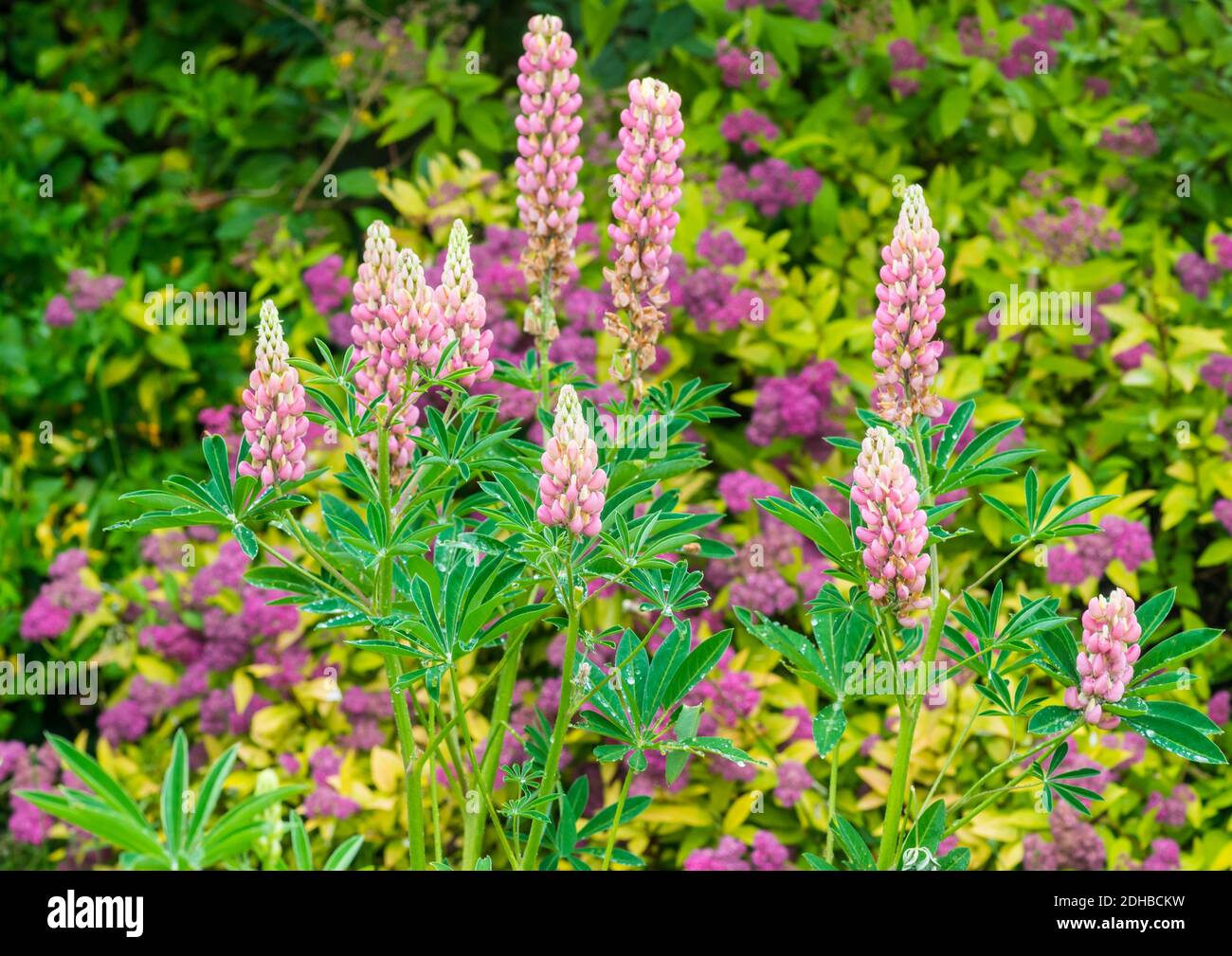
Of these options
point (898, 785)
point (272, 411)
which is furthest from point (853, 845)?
point (272, 411)

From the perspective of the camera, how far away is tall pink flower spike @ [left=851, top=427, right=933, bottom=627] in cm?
138

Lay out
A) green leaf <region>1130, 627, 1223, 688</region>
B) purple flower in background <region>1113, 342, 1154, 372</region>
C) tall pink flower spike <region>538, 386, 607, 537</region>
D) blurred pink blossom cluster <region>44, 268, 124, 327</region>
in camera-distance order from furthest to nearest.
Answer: blurred pink blossom cluster <region>44, 268, 124, 327</region>
purple flower in background <region>1113, 342, 1154, 372</region>
green leaf <region>1130, 627, 1223, 688</region>
tall pink flower spike <region>538, 386, 607, 537</region>

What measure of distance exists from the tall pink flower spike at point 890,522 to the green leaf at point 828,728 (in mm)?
159

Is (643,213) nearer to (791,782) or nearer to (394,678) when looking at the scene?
(394,678)

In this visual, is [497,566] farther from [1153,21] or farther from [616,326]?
[1153,21]

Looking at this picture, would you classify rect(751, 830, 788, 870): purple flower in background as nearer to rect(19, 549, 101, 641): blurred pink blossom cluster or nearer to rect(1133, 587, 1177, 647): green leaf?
rect(1133, 587, 1177, 647): green leaf

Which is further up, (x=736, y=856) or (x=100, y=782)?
(x=100, y=782)

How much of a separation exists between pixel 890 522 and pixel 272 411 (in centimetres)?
67

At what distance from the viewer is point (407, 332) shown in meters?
1.51

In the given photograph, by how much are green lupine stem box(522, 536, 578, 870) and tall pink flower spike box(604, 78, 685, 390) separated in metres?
0.48

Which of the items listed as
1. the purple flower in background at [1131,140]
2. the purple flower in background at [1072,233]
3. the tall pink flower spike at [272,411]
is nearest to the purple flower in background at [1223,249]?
the purple flower in background at [1072,233]

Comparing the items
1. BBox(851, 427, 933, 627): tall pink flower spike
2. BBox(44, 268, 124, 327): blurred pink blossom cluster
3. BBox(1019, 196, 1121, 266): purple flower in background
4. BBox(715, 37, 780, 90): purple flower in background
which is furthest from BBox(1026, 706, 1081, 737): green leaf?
BBox(44, 268, 124, 327): blurred pink blossom cluster

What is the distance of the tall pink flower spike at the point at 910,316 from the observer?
1.53 metres
